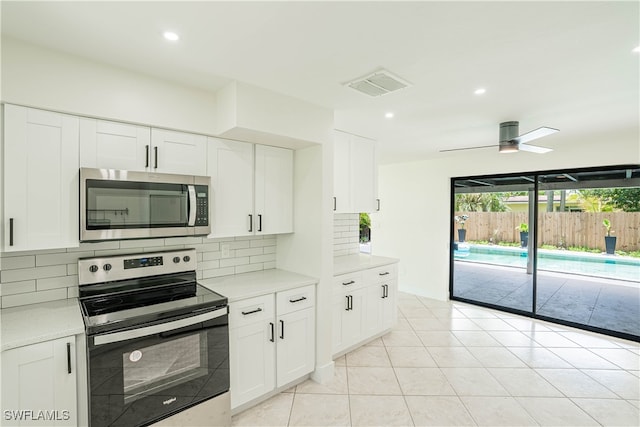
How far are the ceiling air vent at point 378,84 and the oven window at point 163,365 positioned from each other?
82.6 inches

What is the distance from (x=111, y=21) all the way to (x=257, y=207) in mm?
1614

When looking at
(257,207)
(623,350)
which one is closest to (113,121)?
(257,207)

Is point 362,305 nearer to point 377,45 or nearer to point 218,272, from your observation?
point 218,272

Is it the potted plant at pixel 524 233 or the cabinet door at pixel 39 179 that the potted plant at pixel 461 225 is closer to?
the potted plant at pixel 524 233

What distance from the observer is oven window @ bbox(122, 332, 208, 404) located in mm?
1839

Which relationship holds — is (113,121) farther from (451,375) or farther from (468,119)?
(451,375)

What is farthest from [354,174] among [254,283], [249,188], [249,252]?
[254,283]

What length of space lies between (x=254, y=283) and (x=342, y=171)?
5.33ft

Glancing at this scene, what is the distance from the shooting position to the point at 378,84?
2.30 metres

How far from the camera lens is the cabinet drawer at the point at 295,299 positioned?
2600 mm

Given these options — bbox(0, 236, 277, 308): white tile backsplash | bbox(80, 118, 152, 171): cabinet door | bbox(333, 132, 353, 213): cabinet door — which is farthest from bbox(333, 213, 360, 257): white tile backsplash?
bbox(80, 118, 152, 171): cabinet door

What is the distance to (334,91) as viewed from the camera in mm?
2469

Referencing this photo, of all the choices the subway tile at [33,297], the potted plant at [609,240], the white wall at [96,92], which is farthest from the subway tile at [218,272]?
the potted plant at [609,240]

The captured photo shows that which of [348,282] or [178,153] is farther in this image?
[348,282]
